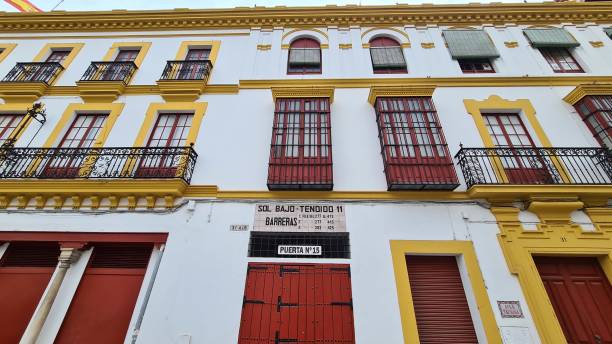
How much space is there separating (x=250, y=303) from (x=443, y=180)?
4949 mm

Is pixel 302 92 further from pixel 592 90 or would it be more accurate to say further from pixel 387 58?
pixel 592 90

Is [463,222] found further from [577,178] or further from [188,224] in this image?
[188,224]

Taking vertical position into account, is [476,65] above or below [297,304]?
above

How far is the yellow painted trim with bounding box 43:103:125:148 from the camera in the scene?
7135 mm

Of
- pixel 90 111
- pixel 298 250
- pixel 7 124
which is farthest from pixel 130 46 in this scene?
pixel 298 250

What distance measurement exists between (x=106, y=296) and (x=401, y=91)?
28.5ft

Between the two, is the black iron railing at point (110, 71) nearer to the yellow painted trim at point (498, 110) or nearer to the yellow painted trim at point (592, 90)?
the yellow painted trim at point (498, 110)

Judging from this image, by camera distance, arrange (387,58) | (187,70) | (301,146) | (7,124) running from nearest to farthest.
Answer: (301,146) < (7,124) < (187,70) < (387,58)

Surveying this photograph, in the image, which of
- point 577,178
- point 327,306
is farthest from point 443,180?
point 327,306

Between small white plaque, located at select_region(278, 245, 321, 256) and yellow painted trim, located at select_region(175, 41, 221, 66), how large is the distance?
6.91 m

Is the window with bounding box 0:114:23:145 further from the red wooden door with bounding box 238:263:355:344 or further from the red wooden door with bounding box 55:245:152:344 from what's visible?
the red wooden door with bounding box 238:263:355:344

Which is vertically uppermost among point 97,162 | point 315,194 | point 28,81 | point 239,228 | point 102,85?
point 28,81

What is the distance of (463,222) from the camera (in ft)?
18.7

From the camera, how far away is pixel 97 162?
259 inches
